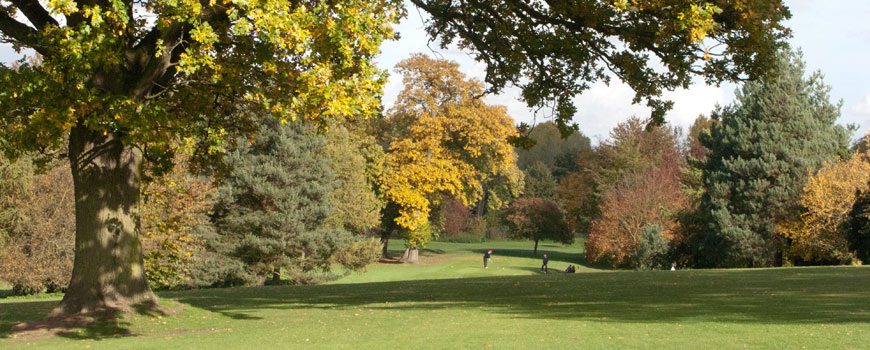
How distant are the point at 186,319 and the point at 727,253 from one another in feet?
117

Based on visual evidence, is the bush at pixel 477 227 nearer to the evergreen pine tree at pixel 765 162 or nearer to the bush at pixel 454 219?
the bush at pixel 454 219

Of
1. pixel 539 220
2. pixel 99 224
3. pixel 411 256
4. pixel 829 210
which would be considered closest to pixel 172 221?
pixel 99 224

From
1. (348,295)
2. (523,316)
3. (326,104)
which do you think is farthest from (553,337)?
(348,295)

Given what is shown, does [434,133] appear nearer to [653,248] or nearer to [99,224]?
[653,248]

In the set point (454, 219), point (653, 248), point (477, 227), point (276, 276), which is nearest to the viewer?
point (276, 276)

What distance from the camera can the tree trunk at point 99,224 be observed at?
13.6m

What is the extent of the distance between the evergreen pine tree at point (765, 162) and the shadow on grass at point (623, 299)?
22453 millimetres

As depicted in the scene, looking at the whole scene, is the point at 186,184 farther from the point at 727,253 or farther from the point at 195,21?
the point at 727,253

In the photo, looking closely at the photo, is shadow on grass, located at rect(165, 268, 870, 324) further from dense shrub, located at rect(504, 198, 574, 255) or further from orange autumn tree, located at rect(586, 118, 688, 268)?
dense shrub, located at rect(504, 198, 574, 255)

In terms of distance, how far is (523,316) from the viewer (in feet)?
44.4

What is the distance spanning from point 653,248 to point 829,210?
1054cm

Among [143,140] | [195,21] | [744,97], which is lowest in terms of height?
[143,140]

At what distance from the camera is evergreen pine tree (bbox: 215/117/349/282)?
37.3 meters

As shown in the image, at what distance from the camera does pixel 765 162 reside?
1695 inches
